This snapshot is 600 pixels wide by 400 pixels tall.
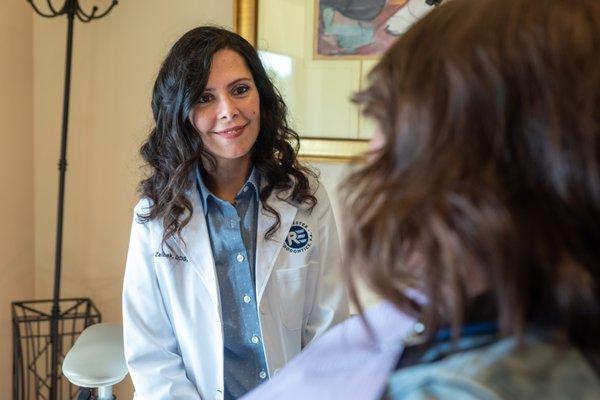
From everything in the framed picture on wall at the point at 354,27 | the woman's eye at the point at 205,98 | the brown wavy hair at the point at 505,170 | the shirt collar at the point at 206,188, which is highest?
the framed picture on wall at the point at 354,27

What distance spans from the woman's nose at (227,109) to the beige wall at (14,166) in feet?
3.34

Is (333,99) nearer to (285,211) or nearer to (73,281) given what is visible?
(285,211)

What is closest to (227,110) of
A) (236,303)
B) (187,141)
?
(187,141)

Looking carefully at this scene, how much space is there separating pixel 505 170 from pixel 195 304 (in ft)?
2.95

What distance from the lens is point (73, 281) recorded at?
2115 millimetres

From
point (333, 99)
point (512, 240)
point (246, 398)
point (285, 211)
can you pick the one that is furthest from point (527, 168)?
point (333, 99)

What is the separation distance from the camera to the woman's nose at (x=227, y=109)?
1.21 metres

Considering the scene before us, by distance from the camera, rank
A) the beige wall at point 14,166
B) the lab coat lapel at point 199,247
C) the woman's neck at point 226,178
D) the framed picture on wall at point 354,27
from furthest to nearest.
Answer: the beige wall at point 14,166 → the framed picture on wall at point 354,27 → the woman's neck at point 226,178 → the lab coat lapel at point 199,247

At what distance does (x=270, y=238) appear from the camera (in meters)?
1.25

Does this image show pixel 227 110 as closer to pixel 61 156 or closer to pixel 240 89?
pixel 240 89

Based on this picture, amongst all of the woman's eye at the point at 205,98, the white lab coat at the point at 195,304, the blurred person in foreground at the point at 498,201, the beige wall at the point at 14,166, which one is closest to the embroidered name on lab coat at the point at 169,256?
the white lab coat at the point at 195,304

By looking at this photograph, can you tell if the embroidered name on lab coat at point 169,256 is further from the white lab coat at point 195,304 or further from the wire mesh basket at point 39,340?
the wire mesh basket at point 39,340

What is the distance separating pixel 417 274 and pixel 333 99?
1325mm

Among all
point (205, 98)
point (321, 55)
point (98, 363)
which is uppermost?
point (321, 55)
